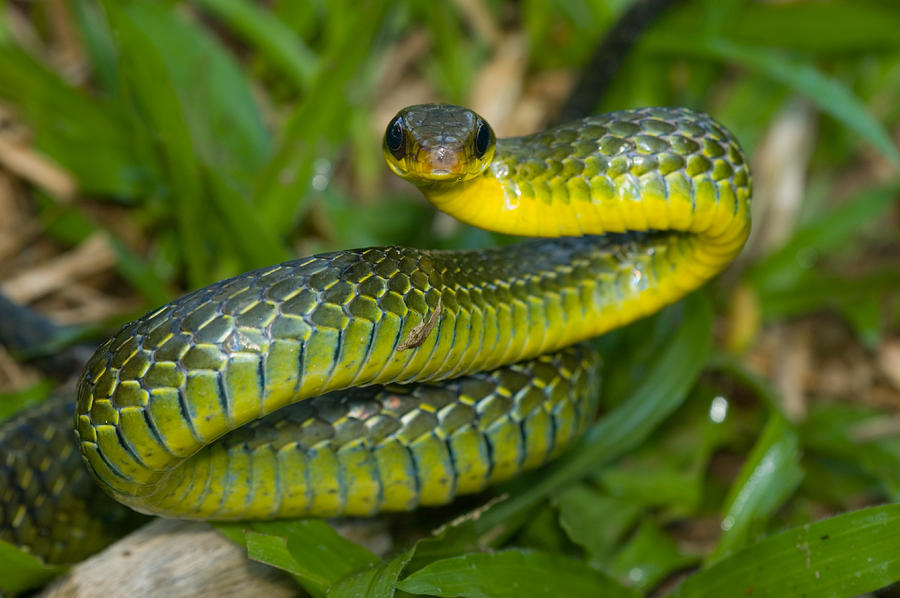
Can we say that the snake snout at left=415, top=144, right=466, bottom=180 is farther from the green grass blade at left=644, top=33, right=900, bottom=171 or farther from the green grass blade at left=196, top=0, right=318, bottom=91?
the green grass blade at left=196, top=0, right=318, bottom=91

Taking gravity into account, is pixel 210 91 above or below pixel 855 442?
above

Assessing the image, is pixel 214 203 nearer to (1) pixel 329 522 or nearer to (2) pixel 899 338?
(1) pixel 329 522

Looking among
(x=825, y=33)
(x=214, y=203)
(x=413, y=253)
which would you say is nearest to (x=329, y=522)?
(x=413, y=253)

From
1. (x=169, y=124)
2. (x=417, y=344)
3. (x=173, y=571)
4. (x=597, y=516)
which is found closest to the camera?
(x=417, y=344)

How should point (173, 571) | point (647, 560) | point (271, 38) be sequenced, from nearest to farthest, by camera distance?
point (173, 571) → point (647, 560) → point (271, 38)

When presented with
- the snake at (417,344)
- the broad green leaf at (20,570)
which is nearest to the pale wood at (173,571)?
the broad green leaf at (20,570)

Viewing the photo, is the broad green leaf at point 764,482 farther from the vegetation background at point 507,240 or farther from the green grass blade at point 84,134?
the green grass blade at point 84,134

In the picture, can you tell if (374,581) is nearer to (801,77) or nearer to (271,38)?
(801,77)

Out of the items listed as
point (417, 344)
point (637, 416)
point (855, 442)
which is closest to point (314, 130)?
point (637, 416)
